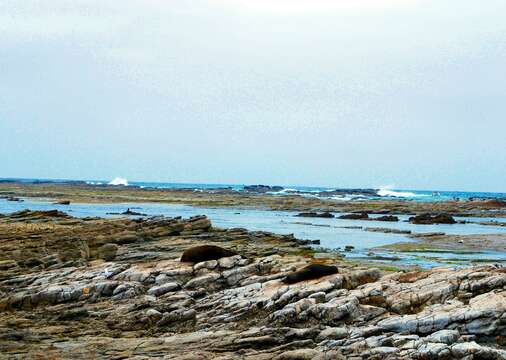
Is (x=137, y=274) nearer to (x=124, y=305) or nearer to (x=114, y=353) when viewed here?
(x=124, y=305)

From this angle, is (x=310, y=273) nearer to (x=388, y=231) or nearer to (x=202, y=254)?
(x=202, y=254)

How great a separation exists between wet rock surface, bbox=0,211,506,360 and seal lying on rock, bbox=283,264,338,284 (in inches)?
8.5

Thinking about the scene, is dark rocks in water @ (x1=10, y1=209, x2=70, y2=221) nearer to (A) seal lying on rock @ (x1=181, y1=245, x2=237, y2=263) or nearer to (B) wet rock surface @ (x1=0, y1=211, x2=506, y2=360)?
(B) wet rock surface @ (x1=0, y1=211, x2=506, y2=360)

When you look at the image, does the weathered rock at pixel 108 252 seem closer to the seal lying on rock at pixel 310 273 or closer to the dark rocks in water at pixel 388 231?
the seal lying on rock at pixel 310 273

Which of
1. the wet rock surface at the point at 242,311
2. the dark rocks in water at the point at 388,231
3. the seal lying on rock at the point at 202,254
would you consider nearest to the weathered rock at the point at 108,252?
the wet rock surface at the point at 242,311

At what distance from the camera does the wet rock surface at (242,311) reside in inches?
658

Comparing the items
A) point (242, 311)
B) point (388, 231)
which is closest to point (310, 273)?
point (242, 311)

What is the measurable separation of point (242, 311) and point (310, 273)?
133 inches

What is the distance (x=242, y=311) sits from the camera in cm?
2089

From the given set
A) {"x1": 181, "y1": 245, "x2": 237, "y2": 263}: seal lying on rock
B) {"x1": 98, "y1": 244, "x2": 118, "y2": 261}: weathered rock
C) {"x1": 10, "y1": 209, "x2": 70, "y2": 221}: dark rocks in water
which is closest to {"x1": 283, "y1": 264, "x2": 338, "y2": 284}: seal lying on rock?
{"x1": 181, "y1": 245, "x2": 237, "y2": 263}: seal lying on rock

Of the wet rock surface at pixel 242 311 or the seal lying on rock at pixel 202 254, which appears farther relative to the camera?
the seal lying on rock at pixel 202 254

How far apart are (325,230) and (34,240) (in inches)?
1287

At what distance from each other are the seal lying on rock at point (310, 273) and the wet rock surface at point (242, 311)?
22 cm

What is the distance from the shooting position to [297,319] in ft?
64.2
